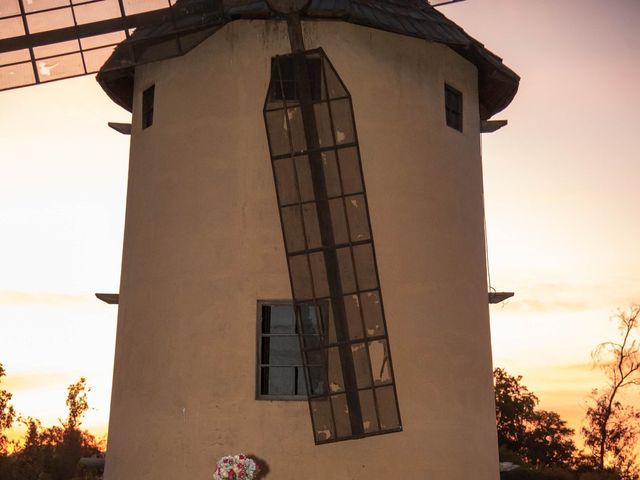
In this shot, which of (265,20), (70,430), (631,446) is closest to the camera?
(265,20)

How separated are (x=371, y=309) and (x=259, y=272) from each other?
1503 millimetres

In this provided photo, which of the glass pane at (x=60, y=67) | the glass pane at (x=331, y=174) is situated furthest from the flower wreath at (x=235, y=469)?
the glass pane at (x=60, y=67)

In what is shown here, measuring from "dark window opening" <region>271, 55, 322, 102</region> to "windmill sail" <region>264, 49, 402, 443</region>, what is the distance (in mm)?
134

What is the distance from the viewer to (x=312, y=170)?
46.2 ft

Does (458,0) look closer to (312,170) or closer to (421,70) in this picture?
(421,70)

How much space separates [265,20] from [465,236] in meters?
3.95

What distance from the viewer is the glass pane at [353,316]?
45.7 ft

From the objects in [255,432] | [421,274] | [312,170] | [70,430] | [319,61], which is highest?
[70,430]

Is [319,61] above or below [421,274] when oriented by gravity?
above

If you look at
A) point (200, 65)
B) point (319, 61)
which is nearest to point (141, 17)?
point (200, 65)

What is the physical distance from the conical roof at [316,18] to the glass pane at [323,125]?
134 cm

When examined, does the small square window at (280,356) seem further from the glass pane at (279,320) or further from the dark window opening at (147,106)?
the dark window opening at (147,106)

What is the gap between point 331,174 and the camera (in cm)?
1411

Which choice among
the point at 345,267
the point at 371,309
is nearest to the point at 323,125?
the point at 345,267
